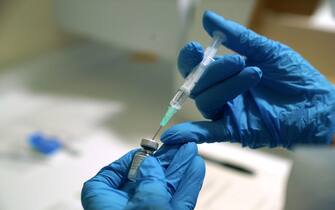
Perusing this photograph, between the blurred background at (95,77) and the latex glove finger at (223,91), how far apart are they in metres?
0.09

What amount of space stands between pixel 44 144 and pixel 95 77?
15.5 inches

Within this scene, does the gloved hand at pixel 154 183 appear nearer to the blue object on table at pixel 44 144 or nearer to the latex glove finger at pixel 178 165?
the latex glove finger at pixel 178 165

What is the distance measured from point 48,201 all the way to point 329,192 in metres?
0.60

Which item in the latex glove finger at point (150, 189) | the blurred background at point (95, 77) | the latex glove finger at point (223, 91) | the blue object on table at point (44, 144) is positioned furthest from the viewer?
the blue object on table at point (44, 144)

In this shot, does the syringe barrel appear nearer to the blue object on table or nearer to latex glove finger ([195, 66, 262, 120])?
latex glove finger ([195, 66, 262, 120])

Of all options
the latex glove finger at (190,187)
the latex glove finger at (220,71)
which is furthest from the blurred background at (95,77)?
the latex glove finger at (190,187)

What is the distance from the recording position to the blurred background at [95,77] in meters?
0.94

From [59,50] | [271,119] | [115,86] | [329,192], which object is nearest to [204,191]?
[271,119]

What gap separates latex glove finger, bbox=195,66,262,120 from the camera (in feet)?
1.99

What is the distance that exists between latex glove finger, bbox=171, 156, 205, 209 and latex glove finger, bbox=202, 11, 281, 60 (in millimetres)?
221

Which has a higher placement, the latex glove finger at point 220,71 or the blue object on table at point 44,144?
the latex glove finger at point 220,71

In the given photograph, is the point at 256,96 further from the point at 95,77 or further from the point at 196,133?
the point at 95,77

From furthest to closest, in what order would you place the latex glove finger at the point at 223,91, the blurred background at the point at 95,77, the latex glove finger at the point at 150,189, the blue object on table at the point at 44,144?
1. the blue object on table at the point at 44,144
2. the blurred background at the point at 95,77
3. the latex glove finger at the point at 223,91
4. the latex glove finger at the point at 150,189

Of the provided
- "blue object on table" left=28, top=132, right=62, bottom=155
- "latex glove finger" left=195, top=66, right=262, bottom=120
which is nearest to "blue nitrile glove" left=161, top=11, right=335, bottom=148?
"latex glove finger" left=195, top=66, right=262, bottom=120
